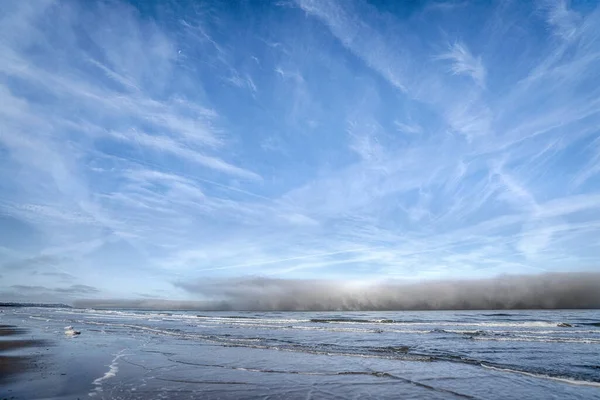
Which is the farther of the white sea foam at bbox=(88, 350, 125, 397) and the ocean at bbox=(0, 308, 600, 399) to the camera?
the ocean at bbox=(0, 308, 600, 399)

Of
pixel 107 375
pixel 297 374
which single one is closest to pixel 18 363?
pixel 107 375

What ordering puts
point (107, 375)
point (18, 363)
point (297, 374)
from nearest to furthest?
point (107, 375) < point (297, 374) < point (18, 363)

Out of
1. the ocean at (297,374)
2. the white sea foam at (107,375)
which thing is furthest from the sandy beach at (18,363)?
Result: the white sea foam at (107,375)

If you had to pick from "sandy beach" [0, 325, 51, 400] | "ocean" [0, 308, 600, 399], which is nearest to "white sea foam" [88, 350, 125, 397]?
"ocean" [0, 308, 600, 399]

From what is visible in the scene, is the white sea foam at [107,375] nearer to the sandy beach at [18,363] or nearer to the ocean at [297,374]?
the ocean at [297,374]

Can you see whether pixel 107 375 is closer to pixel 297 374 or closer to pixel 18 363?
pixel 18 363

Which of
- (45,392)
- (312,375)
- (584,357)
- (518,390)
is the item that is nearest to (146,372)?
(45,392)

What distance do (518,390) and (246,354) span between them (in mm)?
12346

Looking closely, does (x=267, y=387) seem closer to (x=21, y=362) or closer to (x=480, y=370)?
(x=480, y=370)

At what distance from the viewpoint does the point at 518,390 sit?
10680 mm

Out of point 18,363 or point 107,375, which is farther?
point 18,363

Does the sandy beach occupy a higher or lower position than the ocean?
higher

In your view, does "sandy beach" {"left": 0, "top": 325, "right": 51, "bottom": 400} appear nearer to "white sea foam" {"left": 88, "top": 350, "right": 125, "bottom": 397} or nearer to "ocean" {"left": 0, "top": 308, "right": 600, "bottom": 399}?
"ocean" {"left": 0, "top": 308, "right": 600, "bottom": 399}

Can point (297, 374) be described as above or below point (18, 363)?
below
